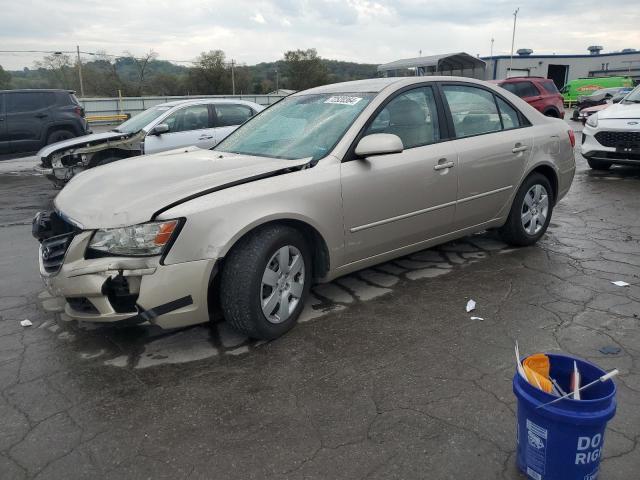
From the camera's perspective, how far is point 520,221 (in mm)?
5113

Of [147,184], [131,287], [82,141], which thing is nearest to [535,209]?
[147,184]

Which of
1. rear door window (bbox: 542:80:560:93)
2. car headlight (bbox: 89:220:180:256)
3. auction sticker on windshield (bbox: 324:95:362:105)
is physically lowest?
car headlight (bbox: 89:220:180:256)

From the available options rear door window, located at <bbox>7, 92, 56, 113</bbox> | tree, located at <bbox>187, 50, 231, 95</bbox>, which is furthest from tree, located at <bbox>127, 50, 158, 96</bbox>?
rear door window, located at <bbox>7, 92, 56, 113</bbox>

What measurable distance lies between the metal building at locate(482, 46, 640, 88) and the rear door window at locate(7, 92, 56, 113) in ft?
157

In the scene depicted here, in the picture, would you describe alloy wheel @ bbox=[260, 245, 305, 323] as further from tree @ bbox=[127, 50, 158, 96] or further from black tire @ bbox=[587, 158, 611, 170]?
tree @ bbox=[127, 50, 158, 96]

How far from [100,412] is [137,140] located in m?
6.74

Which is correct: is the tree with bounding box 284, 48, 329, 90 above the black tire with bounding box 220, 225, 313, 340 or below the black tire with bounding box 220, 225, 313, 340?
above

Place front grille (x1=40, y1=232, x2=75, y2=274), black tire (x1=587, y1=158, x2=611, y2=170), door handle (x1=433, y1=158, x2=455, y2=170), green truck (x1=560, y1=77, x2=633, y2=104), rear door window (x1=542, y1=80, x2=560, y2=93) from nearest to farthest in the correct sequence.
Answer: front grille (x1=40, y1=232, x2=75, y2=274), door handle (x1=433, y1=158, x2=455, y2=170), black tire (x1=587, y1=158, x2=611, y2=170), rear door window (x1=542, y1=80, x2=560, y2=93), green truck (x1=560, y1=77, x2=633, y2=104)

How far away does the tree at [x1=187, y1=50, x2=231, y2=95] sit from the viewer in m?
46.9

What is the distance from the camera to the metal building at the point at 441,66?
27.7 meters

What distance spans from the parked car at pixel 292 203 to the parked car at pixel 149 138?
449 centimetres

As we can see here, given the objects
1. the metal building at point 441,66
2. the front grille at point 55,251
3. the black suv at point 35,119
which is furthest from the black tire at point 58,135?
the metal building at point 441,66

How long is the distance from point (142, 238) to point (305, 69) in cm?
6340

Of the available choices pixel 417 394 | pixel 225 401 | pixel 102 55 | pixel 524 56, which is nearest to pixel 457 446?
pixel 417 394
